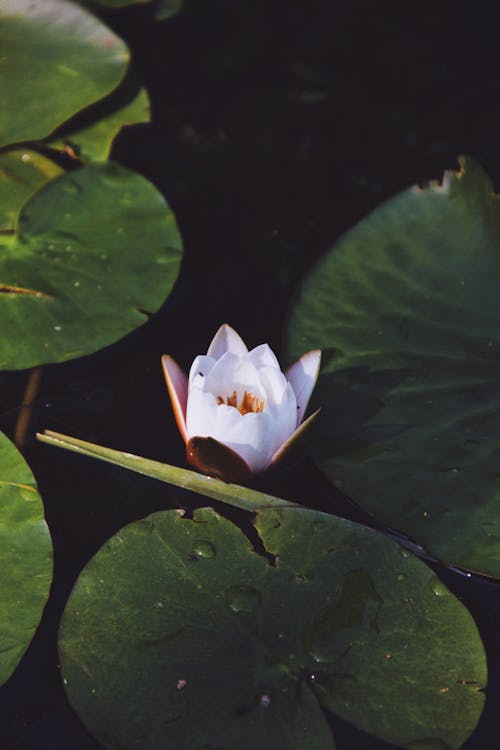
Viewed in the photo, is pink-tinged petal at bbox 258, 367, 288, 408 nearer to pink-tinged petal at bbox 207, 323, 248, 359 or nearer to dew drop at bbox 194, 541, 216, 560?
pink-tinged petal at bbox 207, 323, 248, 359

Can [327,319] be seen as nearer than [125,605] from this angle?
No

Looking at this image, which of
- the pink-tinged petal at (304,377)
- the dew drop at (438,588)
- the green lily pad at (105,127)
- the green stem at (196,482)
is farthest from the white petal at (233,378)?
the green lily pad at (105,127)

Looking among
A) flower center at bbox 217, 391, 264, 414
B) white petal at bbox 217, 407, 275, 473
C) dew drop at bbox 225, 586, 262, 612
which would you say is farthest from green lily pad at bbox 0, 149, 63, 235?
dew drop at bbox 225, 586, 262, 612

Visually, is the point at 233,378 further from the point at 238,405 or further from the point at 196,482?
the point at 196,482

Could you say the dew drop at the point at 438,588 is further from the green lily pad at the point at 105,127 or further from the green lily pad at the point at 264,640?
the green lily pad at the point at 105,127

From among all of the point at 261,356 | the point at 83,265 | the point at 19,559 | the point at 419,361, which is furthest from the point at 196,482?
the point at 83,265

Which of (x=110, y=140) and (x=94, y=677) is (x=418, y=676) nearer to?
(x=94, y=677)

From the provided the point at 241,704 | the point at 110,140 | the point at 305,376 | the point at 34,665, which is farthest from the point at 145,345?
the point at 241,704
